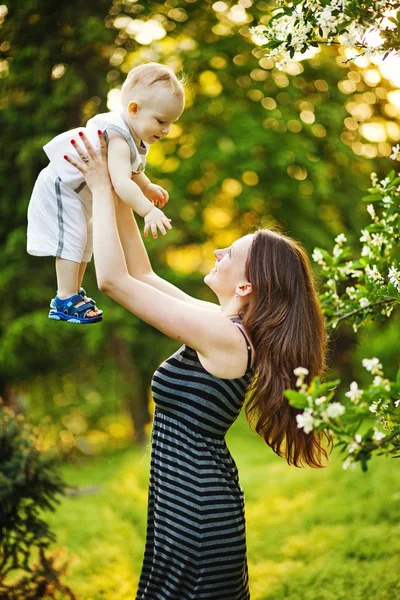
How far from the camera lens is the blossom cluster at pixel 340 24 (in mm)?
2309

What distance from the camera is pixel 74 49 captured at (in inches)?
393

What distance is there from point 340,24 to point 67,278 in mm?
1362

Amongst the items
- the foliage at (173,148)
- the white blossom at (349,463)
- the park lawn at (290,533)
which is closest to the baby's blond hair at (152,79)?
the white blossom at (349,463)

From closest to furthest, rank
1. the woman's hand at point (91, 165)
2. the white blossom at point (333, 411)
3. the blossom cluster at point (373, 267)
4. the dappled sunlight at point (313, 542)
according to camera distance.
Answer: the white blossom at point (333, 411)
the woman's hand at point (91, 165)
the blossom cluster at point (373, 267)
the dappled sunlight at point (313, 542)

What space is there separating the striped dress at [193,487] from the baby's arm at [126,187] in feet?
1.65

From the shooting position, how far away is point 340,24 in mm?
2326

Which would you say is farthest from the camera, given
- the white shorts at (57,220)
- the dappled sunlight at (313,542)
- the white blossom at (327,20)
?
the dappled sunlight at (313,542)

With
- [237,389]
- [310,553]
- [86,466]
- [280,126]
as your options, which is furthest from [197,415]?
[86,466]

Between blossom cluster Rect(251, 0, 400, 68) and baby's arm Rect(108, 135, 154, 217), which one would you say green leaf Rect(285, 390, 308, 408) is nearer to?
baby's arm Rect(108, 135, 154, 217)

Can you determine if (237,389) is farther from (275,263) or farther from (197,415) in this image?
(275,263)

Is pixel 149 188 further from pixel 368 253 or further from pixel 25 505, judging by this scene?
pixel 25 505

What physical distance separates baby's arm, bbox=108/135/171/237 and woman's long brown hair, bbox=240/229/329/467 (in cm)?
43

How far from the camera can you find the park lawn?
15.9 ft

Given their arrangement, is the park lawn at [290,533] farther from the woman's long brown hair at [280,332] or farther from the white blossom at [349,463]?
the white blossom at [349,463]
